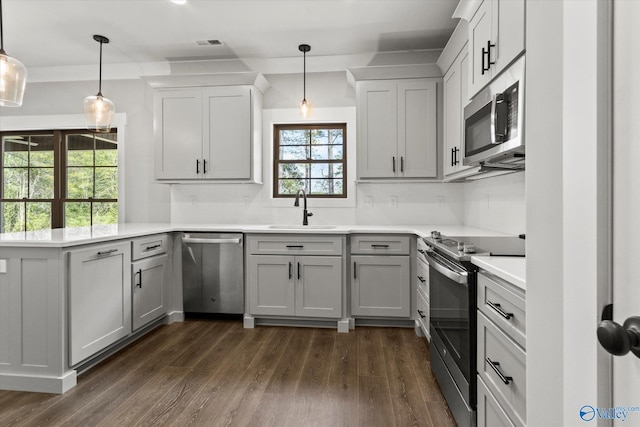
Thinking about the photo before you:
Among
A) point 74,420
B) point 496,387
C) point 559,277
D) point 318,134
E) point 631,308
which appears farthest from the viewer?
point 318,134

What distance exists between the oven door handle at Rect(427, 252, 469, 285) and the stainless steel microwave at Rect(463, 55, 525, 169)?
0.60 metres

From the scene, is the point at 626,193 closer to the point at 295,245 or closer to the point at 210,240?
the point at 295,245

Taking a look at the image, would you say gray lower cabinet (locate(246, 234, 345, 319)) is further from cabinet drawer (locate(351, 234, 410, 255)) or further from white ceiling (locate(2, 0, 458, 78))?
white ceiling (locate(2, 0, 458, 78))

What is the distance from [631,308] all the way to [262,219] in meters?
3.65

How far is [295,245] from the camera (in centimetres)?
327

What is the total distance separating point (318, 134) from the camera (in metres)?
3.99

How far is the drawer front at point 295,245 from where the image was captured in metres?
3.24

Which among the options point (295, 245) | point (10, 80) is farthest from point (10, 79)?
point (295, 245)

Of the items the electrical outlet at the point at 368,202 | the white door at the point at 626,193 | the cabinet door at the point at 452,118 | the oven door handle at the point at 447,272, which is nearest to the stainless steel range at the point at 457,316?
the oven door handle at the point at 447,272

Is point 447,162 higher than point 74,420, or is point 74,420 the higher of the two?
point 447,162

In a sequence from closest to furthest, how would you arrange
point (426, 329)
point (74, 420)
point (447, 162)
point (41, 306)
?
1. point (74, 420)
2. point (41, 306)
3. point (426, 329)
4. point (447, 162)

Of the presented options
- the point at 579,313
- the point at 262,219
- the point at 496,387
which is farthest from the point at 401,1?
the point at 579,313

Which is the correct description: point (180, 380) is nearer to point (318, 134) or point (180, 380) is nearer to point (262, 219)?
point (262, 219)

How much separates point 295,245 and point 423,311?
1.20m
